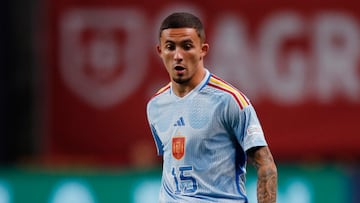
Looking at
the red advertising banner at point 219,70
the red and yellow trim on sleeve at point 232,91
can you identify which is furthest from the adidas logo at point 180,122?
the red advertising banner at point 219,70

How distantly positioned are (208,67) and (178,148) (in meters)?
5.59

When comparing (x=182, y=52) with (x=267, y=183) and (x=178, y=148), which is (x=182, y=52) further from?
(x=267, y=183)

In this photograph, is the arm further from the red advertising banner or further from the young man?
the red advertising banner

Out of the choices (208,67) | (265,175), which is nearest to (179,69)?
(265,175)

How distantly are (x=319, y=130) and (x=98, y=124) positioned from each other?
2.25 m

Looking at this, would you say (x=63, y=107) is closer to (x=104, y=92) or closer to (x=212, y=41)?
(x=104, y=92)

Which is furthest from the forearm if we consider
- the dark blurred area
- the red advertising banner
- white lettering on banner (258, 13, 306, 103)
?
the dark blurred area

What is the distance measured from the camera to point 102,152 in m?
11.8

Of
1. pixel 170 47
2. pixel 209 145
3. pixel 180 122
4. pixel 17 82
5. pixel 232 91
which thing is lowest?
pixel 17 82

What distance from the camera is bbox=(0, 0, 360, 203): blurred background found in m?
11.7

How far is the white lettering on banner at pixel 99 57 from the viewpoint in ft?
38.4

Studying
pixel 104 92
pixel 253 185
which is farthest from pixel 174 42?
pixel 104 92

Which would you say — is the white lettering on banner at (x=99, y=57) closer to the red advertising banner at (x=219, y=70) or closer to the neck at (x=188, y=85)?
the red advertising banner at (x=219, y=70)

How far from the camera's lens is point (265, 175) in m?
5.90
